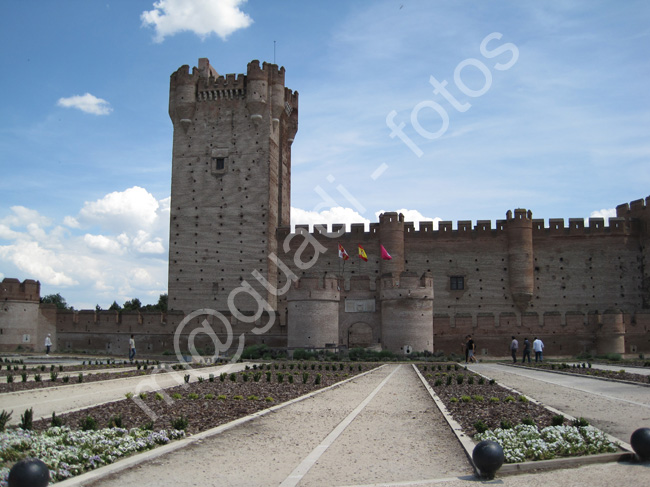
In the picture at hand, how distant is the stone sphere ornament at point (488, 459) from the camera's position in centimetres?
595

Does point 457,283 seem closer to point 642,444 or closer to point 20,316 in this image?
point 20,316

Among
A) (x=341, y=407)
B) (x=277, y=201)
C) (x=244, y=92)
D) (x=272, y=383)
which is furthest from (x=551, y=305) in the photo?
(x=341, y=407)

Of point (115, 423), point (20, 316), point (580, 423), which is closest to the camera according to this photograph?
point (580, 423)

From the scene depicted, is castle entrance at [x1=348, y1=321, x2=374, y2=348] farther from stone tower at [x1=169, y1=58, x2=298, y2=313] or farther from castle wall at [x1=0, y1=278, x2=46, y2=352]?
castle wall at [x1=0, y1=278, x2=46, y2=352]

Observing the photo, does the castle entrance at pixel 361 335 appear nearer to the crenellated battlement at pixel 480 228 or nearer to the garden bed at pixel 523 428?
the crenellated battlement at pixel 480 228

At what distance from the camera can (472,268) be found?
128ft

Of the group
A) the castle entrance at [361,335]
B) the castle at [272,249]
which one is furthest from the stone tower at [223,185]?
the castle entrance at [361,335]

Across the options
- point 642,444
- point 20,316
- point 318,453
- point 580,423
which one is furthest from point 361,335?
point 642,444

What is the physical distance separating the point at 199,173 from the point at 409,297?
17056 millimetres

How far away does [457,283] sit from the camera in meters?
39.4

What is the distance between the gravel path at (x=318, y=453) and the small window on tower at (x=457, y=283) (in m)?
29.2

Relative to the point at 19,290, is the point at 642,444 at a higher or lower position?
lower

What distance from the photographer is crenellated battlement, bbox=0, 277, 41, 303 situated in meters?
33.4

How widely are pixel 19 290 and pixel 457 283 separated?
25.4m
